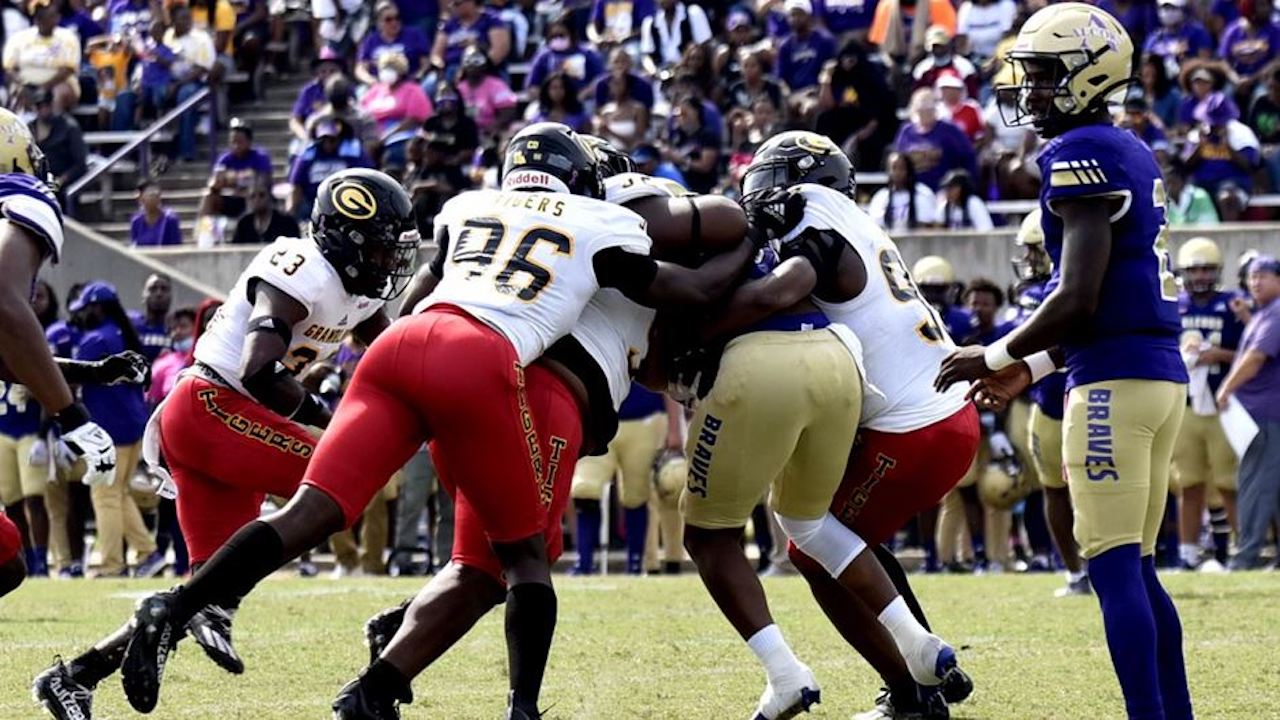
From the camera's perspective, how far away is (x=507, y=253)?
614 cm

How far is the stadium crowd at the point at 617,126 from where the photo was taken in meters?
14.2

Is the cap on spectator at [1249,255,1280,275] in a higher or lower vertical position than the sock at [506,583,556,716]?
lower

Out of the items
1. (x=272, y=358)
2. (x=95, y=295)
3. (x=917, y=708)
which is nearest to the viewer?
(x=917, y=708)

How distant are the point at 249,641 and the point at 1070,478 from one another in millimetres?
4226

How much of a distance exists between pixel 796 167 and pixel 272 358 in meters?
1.80

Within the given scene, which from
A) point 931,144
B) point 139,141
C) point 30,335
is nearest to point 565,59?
point 931,144

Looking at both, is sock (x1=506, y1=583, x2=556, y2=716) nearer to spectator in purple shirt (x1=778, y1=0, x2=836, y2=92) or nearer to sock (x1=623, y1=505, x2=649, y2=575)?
sock (x1=623, y1=505, x2=649, y2=575)

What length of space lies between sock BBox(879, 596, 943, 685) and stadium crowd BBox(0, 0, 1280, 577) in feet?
16.8

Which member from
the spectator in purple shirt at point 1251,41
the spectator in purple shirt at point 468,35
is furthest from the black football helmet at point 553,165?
the spectator in purple shirt at point 468,35

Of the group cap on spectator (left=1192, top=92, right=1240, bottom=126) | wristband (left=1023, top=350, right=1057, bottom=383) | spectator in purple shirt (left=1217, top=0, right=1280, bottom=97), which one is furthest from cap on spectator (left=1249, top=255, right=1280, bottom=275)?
wristband (left=1023, top=350, right=1057, bottom=383)

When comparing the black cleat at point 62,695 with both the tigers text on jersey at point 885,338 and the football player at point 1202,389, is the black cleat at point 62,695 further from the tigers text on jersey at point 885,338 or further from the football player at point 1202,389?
the football player at point 1202,389

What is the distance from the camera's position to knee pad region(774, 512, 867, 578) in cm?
678

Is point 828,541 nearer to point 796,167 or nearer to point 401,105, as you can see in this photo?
point 796,167

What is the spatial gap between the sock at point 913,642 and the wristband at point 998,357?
1.04m
